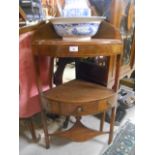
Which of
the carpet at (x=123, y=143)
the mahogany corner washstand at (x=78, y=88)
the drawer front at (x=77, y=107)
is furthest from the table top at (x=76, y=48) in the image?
the carpet at (x=123, y=143)

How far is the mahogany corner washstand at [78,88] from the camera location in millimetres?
963

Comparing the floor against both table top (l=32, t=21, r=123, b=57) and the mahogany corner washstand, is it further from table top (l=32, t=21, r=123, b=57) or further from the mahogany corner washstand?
table top (l=32, t=21, r=123, b=57)

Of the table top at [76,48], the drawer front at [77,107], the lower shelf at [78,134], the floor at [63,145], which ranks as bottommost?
the floor at [63,145]

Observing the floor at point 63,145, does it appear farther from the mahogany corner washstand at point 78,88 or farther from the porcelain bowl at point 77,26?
the porcelain bowl at point 77,26

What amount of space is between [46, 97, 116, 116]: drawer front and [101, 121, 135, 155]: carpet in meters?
0.30

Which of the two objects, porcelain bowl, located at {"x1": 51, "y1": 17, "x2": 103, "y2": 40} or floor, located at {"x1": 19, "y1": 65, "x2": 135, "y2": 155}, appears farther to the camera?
floor, located at {"x1": 19, "y1": 65, "x2": 135, "y2": 155}

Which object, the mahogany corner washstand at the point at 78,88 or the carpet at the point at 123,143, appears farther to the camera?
the carpet at the point at 123,143

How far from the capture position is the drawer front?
1049 mm

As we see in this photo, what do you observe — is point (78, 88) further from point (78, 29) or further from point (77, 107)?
point (78, 29)

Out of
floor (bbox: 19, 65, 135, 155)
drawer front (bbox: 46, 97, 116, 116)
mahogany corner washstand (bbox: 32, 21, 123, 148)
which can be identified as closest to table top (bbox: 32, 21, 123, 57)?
mahogany corner washstand (bbox: 32, 21, 123, 148)

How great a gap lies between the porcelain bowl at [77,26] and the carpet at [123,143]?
69 cm
